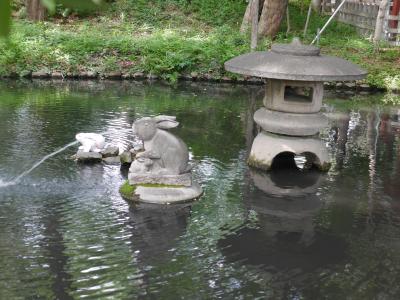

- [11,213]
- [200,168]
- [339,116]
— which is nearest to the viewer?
[11,213]

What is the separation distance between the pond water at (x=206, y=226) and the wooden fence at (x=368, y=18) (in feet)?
36.9

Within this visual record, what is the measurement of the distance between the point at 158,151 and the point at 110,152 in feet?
6.06

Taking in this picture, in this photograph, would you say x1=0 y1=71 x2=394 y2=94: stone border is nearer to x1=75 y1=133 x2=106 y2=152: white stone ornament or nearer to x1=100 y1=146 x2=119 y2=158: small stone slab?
x1=75 y1=133 x2=106 y2=152: white stone ornament

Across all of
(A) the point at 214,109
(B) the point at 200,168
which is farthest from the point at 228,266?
(A) the point at 214,109

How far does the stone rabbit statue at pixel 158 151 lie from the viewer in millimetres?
7613

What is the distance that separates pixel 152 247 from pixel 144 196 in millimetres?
1394

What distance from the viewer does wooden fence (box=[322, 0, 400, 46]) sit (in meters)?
21.8

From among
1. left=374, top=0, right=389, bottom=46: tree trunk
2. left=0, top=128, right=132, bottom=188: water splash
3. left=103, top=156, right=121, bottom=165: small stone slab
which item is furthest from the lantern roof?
left=374, top=0, right=389, bottom=46: tree trunk

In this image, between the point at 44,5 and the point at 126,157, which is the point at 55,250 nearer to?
the point at 126,157

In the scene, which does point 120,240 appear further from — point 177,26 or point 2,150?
point 177,26

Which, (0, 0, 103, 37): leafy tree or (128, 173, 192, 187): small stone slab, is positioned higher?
(0, 0, 103, 37): leafy tree

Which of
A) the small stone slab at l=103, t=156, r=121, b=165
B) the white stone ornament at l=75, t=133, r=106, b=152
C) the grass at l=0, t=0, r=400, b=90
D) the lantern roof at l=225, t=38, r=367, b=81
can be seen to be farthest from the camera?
the grass at l=0, t=0, r=400, b=90

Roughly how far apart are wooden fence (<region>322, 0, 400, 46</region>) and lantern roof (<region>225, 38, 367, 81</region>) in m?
13.6

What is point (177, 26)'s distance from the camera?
23.9 m
